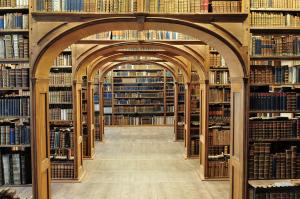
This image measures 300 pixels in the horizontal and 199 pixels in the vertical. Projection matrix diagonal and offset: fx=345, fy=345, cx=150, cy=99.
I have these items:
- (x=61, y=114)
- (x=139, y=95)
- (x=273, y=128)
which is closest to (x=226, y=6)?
(x=273, y=128)

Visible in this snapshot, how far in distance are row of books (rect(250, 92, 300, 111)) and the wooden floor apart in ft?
8.91

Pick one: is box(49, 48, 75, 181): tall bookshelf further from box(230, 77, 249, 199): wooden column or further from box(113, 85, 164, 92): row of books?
box(113, 85, 164, 92): row of books

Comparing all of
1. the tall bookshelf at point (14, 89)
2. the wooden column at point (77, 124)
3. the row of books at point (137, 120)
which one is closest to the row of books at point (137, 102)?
the row of books at point (137, 120)

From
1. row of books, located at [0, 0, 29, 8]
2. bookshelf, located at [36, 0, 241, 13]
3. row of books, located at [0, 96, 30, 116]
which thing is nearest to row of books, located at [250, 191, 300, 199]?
bookshelf, located at [36, 0, 241, 13]

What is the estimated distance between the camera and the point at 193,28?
484cm

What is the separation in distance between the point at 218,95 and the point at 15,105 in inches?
197

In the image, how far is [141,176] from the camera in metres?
8.73

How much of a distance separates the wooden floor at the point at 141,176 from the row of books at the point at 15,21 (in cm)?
253

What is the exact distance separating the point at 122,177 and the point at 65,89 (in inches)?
103

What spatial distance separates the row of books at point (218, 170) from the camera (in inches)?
324

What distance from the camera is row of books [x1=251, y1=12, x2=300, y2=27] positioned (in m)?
4.95

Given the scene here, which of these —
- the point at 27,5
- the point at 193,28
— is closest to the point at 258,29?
the point at 193,28

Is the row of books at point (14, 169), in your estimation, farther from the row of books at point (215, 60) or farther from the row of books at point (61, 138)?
the row of books at point (215, 60)

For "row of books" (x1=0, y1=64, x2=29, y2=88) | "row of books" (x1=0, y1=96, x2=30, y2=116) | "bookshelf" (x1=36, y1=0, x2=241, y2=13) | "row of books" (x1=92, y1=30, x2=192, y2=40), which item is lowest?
"row of books" (x1=0, y1=96, x2=30, y2=116)
